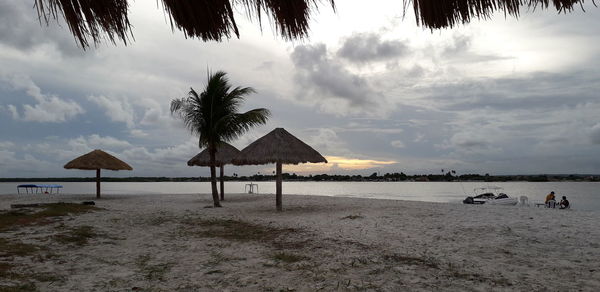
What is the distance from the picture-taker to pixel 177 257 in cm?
559

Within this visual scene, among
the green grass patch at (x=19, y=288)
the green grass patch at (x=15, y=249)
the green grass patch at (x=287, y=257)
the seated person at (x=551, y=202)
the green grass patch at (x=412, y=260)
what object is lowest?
the seated person at (x=551, y=202)

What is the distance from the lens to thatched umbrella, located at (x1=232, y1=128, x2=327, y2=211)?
1141 centimetres

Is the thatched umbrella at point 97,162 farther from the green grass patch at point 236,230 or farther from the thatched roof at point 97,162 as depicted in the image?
the green grass patch at point 236,230

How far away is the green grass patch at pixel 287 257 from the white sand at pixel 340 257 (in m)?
0.09

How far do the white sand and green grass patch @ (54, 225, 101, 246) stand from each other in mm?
210

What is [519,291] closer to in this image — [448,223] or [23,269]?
[448,223]

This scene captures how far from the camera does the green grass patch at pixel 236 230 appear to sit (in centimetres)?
725

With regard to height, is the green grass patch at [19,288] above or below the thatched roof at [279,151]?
below

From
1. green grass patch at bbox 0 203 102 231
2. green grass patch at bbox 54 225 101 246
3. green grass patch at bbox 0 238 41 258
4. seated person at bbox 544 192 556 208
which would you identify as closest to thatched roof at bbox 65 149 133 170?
green grass patch at bbox 0 203 102 231

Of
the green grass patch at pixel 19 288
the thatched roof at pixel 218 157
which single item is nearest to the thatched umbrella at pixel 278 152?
the thatched roof at pixel 218 157

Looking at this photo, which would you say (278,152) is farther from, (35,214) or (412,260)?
(412,260)

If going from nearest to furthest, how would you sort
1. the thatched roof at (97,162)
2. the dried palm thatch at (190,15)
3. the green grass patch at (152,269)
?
the dried palm thatch at (190,15) < the green grass patch at (152,269) < the thatched roof at (97,162)

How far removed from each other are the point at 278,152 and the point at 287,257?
6153 millimetres

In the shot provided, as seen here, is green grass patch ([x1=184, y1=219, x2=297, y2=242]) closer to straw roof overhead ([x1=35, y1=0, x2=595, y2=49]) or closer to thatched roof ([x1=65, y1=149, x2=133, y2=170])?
straw roof overhead ([x1=35, y1=0, x2=595, y2=49])
